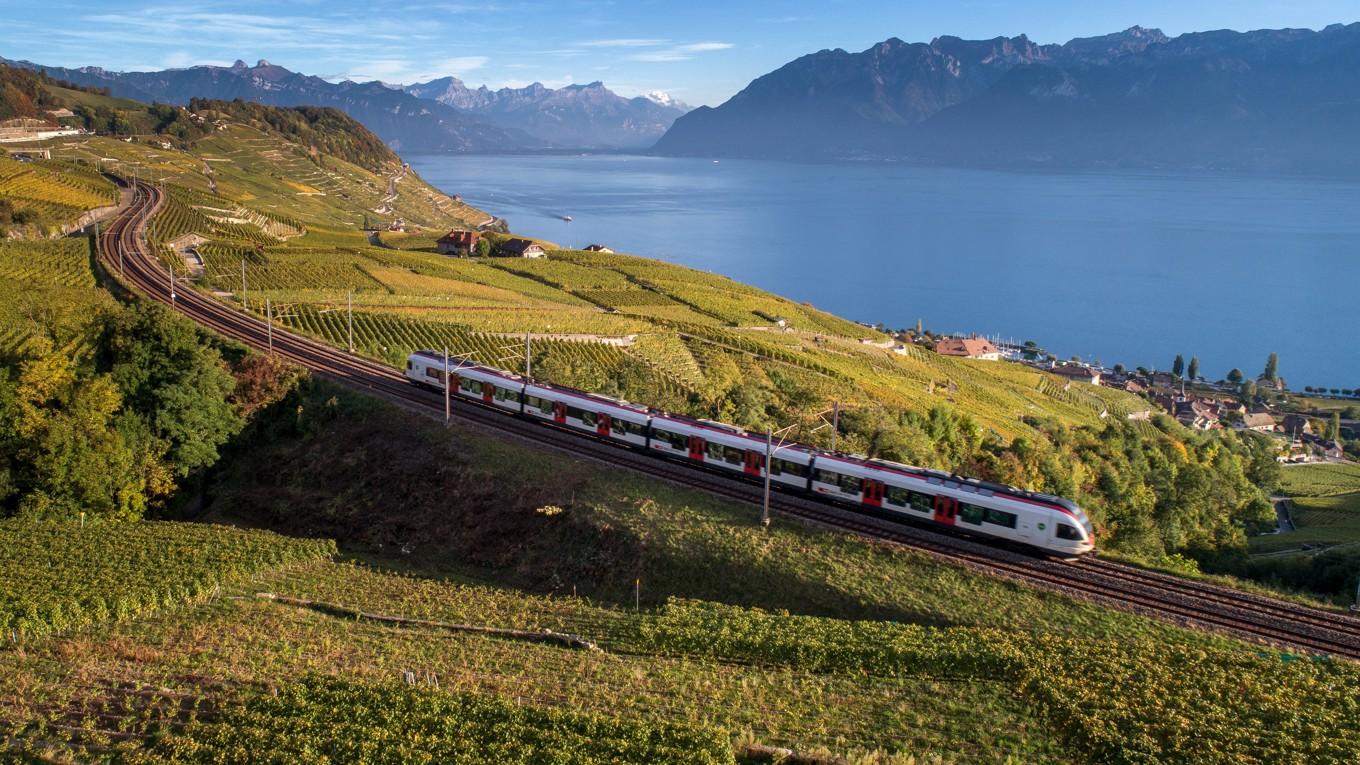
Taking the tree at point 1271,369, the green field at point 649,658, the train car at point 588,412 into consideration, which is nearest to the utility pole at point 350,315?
the train car at point 588,412

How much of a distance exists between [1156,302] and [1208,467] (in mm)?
105913

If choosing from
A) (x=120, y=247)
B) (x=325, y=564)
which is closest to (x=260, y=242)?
(x=120, y=247)

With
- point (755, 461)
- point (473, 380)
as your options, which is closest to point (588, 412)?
point (473, 380)

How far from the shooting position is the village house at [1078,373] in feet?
334

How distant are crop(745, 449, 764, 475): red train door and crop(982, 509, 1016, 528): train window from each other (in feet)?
23.5

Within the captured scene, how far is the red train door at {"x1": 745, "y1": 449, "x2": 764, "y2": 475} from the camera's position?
27.9 metres

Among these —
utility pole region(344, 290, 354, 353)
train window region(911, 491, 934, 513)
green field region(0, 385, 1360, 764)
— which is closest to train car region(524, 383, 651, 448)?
green field region(0, 385, 1360, 764)

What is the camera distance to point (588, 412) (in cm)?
3156

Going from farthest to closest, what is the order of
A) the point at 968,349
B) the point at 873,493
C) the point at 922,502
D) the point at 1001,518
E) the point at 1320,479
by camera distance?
1. the point at 968,349
2. the point at 1320,479
3. the point at 873,493
4. the point at 922,502
5. the point at 1001,518

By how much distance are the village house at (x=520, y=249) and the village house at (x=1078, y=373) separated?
203 feet

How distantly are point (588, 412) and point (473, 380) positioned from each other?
615 centimetres

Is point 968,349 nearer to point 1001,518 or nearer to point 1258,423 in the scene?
point 1258,423

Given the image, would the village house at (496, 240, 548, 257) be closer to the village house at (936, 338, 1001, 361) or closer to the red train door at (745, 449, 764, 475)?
the village house at (936, 338, 1001, 361)

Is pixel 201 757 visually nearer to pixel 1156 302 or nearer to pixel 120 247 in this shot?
pixel 120 247
